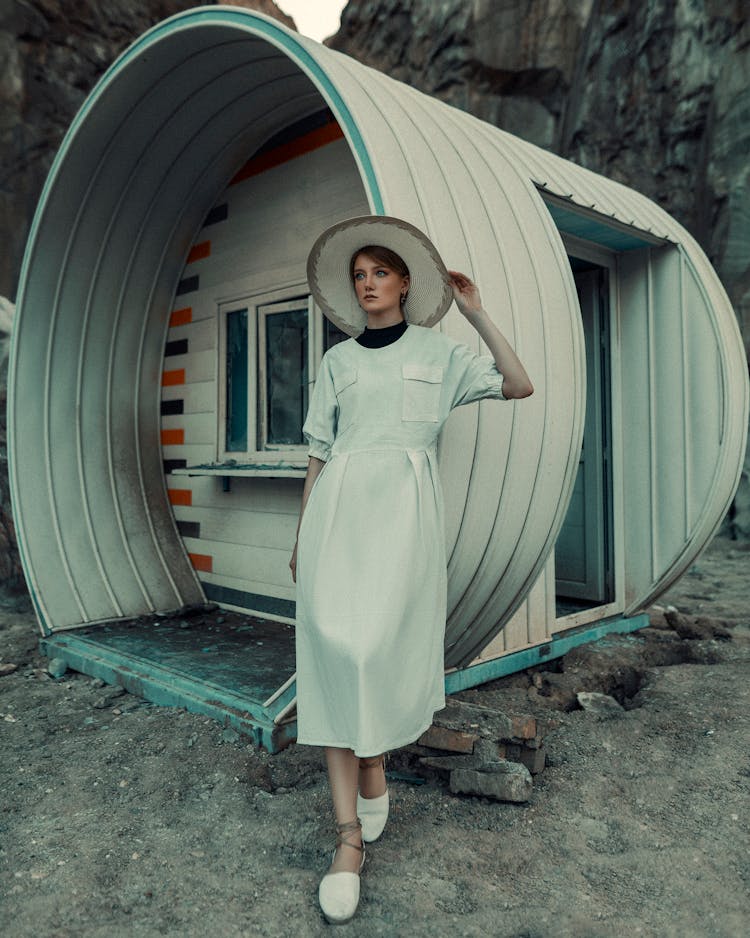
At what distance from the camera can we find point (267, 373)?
15.8 ft

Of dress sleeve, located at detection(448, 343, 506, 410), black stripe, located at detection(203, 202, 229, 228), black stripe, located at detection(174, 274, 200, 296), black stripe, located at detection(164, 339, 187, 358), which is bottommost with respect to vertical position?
dress sleeve, located at detection(448, 343, 506, 410)

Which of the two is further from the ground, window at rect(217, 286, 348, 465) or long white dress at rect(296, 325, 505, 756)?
window at rect(217, 286, 348, 465)

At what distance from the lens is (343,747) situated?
88.3 inches

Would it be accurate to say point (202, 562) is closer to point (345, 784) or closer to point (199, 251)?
point (199, 251)

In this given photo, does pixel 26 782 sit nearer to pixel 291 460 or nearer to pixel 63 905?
pixel 63 905

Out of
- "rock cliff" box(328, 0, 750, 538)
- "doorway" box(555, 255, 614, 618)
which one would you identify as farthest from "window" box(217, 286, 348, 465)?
"rock cliff" box(328, 0, 750, 538)

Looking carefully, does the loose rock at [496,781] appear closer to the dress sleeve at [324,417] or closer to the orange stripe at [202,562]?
the dress sleeve at [324,417]

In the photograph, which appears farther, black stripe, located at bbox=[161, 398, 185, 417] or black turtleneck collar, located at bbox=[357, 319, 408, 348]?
black stripe, located at bbox=[161, 398, 185, 417]

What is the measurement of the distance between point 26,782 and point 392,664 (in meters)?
1.69

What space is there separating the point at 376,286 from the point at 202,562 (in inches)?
128

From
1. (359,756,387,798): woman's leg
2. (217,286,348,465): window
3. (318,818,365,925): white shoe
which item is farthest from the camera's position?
(217,286,348,465): window

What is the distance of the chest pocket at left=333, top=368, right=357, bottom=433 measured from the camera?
2432mm

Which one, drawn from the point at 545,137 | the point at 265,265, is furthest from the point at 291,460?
the point at 545,137

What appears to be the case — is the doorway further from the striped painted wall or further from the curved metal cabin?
the striped painted wall
